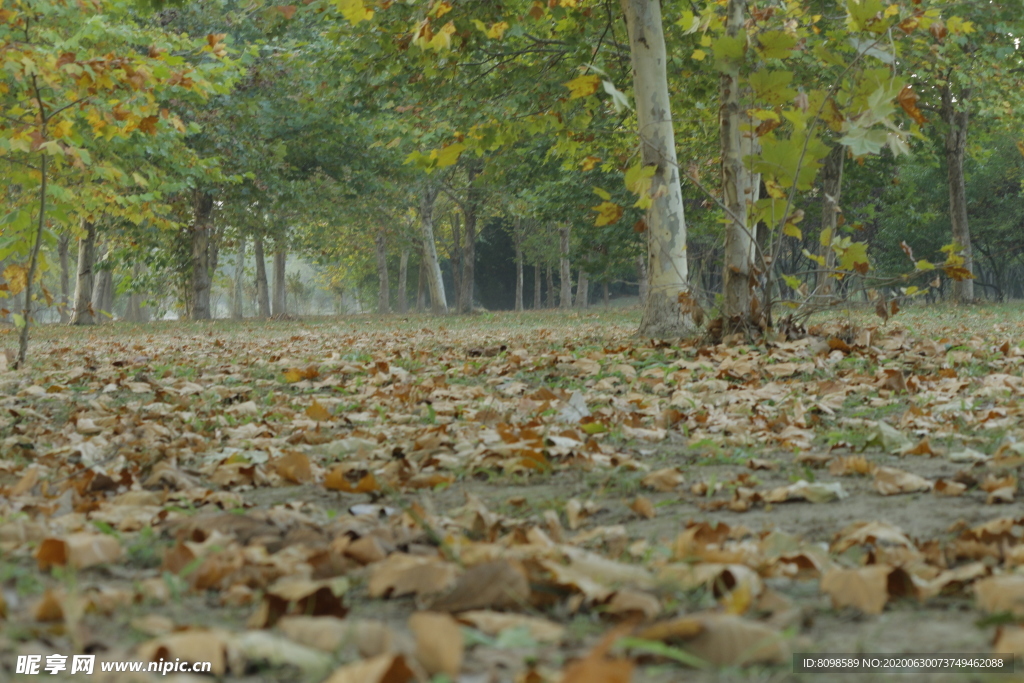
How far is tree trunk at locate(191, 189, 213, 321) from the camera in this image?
2481cm

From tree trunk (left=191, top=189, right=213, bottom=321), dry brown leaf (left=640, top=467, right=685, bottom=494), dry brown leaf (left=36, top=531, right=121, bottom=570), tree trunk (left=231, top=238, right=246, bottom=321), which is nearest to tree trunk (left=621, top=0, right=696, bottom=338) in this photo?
dry brown leaf (left=640, top=467, right=685, bottom=494)

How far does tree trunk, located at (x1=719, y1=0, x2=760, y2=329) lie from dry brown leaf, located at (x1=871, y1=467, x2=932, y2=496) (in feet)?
15.0

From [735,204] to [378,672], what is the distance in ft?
23.8

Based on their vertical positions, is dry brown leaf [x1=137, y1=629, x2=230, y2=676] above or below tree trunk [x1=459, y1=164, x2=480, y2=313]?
below

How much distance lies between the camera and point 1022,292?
53.8m

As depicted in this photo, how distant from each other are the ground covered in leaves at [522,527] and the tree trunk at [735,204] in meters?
1.87

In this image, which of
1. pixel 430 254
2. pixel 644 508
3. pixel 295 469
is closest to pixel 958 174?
pixel 430 254

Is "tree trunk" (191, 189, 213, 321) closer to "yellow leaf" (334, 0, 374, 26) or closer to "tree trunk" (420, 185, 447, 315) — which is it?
"tree trunk" (420, 185, 447, 315)

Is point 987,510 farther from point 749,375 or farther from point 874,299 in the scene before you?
point 874,299

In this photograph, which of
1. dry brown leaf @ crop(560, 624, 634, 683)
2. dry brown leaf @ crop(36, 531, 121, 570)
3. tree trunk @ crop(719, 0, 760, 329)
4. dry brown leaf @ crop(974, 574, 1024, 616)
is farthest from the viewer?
tree trunk @ crop(719, 0, 760, 329)

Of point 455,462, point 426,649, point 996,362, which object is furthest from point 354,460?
point 996,362

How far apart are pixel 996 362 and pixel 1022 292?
56026mm

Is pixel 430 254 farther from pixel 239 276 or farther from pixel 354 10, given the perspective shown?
pixel 354 10

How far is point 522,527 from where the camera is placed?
2.46 m
